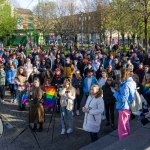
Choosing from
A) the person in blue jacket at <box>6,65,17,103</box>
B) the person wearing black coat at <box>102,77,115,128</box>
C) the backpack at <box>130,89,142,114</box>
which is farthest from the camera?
the person in blue jacket at <box>6,65,17,103</box>

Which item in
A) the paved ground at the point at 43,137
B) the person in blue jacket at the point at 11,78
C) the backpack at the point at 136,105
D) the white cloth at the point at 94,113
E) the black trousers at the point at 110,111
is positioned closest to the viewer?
the backpack at the point at 136,105

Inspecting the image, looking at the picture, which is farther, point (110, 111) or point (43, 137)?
point (110, 111)

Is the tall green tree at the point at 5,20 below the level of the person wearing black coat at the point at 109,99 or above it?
above

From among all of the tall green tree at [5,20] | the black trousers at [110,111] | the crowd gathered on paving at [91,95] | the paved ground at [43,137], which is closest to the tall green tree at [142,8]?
the crowd gathered on paving at [91,95]

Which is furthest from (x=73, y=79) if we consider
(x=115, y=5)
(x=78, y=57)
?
(x=115, y=5)

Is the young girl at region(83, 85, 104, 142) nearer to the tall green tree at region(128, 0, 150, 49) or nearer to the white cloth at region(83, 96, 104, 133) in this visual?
the white cloth at region(83, 96, 104, 133)

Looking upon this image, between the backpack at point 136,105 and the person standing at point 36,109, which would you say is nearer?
the backpack at point 136,105

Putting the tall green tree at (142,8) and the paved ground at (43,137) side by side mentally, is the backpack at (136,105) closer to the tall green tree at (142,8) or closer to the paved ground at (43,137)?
the paved ground at (43,137)

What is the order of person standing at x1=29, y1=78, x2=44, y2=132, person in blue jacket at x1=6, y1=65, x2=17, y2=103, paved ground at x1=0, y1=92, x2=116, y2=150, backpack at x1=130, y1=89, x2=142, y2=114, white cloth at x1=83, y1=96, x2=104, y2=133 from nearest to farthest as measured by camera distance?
backpack at x1=130, y1=89, x2=142, y2=114 → white cloth at x1=83, y1=96, x2=104, y2=133 → paved ground at x1=0, y1=92, x2=116, y2=150 → person standing at x1=29, y1=78, x2=44, y2=132 → person in blue jacket at x1=6, y1=65, x2=17, y2=103

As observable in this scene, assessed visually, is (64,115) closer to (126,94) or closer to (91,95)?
(91,95)

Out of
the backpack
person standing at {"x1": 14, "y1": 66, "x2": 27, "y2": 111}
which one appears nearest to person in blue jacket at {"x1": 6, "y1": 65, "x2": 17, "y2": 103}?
person standing at {"x1": 14, "y1": 66, "x2": 27, "y2": 111}

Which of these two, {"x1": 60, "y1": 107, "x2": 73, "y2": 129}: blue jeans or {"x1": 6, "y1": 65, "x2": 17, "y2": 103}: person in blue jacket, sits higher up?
{"x1": 6, "y1": 65, "x2": 17, "y2": 103}: person in blue jacket

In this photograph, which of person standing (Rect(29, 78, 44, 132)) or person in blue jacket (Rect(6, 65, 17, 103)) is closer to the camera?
person standing (Rect(29, 78, 44, 132))

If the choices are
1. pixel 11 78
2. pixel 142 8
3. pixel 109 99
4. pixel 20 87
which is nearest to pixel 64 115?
pixel 109 99
